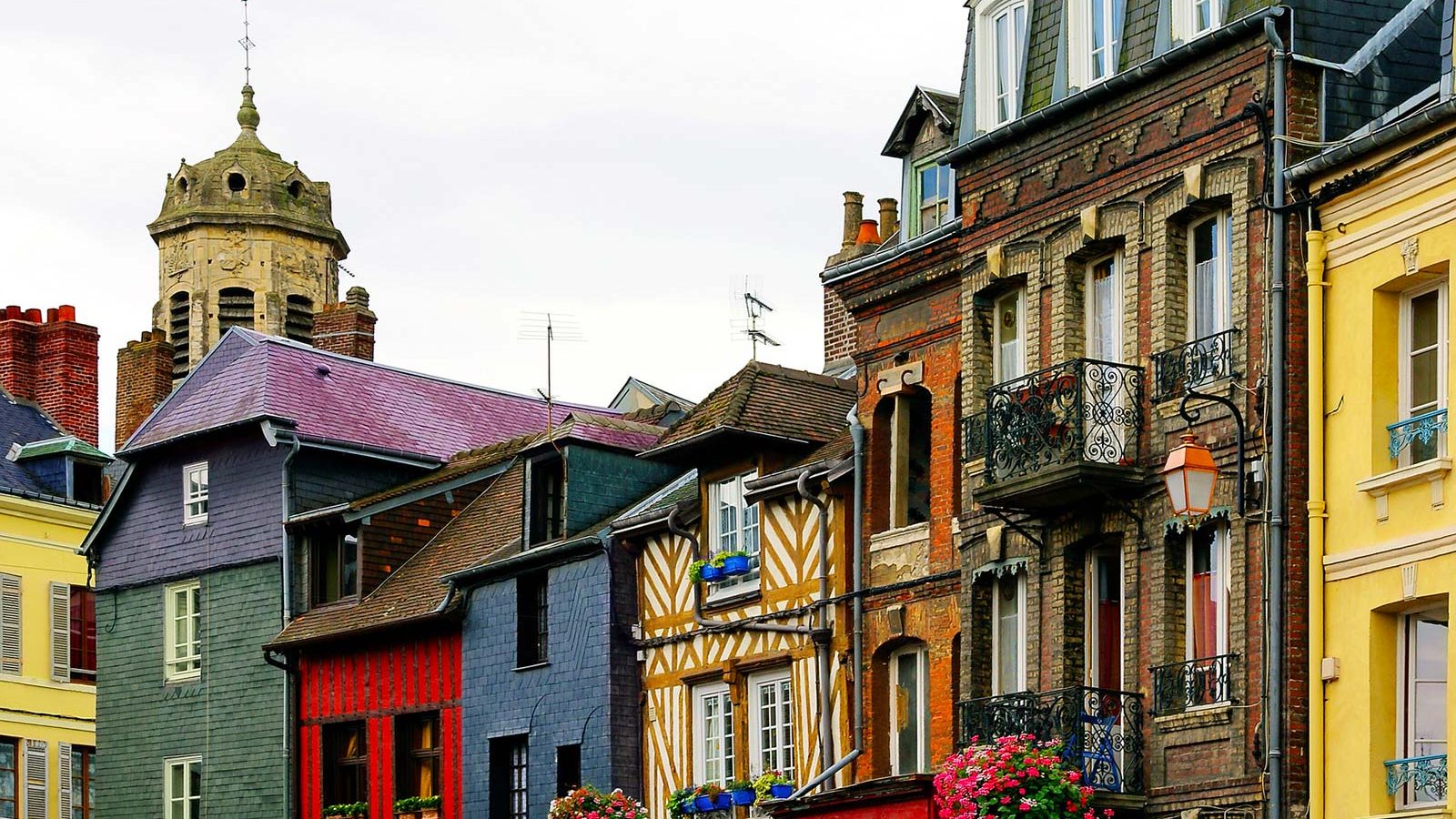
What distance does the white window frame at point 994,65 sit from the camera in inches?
1030

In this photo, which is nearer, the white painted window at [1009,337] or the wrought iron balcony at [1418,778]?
the wrought iron balcony at [1418,778]

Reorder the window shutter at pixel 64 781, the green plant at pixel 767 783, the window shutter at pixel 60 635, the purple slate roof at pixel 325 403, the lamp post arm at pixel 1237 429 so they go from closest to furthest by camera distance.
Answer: the lamp post arm at pixel 1237 429, the green plant at pixel 767 783, the purple slate roof at pixel 325 403, the window shutter at pixel 64 781, the window shutter at pixel 60 635

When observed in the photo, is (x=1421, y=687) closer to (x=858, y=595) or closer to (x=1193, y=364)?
(x=1193, y=364)

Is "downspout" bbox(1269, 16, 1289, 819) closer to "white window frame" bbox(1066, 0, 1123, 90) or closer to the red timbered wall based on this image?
"white window frame" bbox(1066, 0, 1123, 90)

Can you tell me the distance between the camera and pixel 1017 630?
2559 cm

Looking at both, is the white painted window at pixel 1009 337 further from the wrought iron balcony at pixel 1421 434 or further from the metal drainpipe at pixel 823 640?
the wrought iron balcony at pixel 1421 434

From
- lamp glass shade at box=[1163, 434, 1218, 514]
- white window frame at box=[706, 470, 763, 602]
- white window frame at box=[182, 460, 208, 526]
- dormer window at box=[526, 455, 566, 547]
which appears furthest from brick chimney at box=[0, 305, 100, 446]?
lamp glass shade at box=[1163, 434, 1218, 514]

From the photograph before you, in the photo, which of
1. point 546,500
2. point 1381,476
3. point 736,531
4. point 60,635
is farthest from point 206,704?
point 1381,476

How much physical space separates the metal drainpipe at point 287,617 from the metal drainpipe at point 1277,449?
671 inches

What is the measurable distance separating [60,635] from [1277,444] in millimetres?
26863

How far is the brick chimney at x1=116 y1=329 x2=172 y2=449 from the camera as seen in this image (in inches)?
1914

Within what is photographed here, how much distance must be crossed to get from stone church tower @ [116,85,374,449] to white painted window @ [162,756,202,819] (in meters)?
24.0

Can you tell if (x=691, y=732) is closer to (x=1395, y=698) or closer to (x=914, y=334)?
(x=914, y=334)

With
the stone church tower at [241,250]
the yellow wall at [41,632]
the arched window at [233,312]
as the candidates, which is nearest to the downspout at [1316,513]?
the yellow wall at [41,632]
